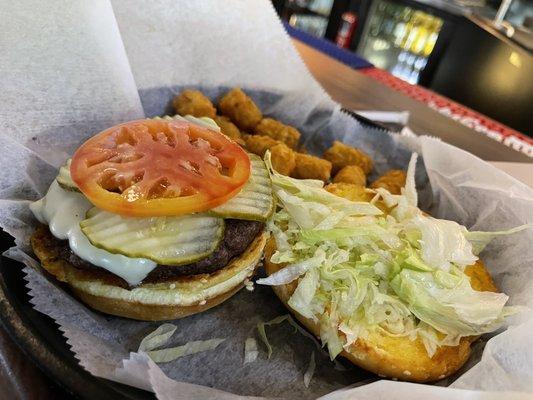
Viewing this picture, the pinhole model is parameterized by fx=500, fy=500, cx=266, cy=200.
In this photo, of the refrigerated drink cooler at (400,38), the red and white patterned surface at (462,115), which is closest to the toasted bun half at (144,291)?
the red and white patterned surface at (462,115)

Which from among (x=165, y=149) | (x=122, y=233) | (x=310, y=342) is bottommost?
(x=310, y=342)

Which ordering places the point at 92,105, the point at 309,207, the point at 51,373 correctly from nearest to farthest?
the point at 51,373
the point at 309,207
the point at 92,105

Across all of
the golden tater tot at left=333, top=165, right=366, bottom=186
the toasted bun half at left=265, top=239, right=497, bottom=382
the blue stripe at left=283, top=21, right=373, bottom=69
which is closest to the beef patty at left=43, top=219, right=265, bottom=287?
the toasted bun half at left=265, top=239, right=497, bottom=382

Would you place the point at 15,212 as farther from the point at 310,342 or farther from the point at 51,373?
the point at 310,342

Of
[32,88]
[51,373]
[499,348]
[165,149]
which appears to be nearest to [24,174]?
[32,88]

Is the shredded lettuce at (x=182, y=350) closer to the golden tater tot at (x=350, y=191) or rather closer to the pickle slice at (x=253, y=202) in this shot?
the pickle slice at (x=253, y=202)

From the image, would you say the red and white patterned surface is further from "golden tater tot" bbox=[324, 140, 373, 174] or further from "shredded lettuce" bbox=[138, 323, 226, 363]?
"shredded lettuce" bbox=[138, 323, 226, 363]
